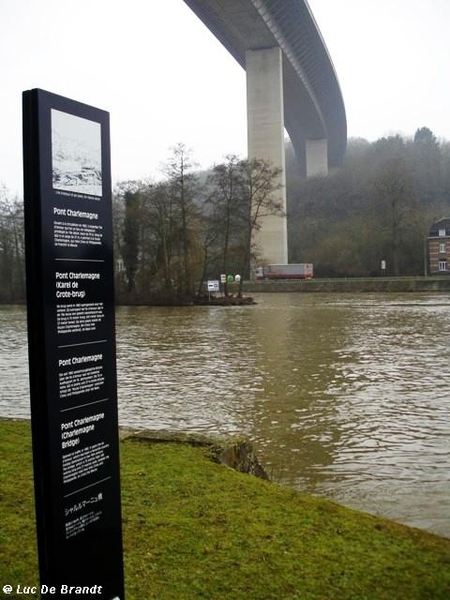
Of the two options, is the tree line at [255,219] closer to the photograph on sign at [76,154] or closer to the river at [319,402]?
the river at [319,402]

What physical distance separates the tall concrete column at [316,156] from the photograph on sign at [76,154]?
104119 mm

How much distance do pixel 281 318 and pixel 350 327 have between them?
6019mm

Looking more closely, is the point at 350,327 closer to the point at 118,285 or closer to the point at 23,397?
the point at 23,397

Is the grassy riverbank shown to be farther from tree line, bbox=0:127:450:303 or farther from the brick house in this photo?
the brick house

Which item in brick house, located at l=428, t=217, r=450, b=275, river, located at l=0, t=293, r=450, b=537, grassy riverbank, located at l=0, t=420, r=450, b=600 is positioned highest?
brick house, located at l=428, t=217, r=450, b=275

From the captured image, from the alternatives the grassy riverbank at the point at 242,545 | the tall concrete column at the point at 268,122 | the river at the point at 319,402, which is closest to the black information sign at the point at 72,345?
the grassy riverbank at the point at 242,545

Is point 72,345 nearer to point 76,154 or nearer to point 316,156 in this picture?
point 76,154

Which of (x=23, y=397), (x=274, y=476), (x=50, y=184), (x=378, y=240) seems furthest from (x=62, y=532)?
(x=378, y=240)

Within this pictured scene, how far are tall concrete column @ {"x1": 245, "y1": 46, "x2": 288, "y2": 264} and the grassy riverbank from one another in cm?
6073

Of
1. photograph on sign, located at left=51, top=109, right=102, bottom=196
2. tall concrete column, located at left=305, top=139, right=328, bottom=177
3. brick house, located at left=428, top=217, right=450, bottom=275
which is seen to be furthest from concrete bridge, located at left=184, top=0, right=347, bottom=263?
photograph on sign, located at left=51, top=109, right=102, bottom=196

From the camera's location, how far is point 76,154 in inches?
Result: 117

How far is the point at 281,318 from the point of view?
2847cm

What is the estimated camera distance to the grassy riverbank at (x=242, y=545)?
10.9 ft

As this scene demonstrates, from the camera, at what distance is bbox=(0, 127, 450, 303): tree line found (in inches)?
1751
